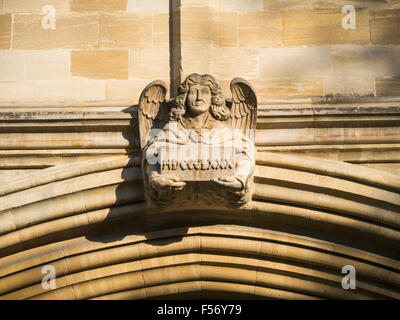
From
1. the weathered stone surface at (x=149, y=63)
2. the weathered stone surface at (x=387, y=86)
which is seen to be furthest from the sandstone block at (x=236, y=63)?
the weathered stone surface at (x=387, y=86)

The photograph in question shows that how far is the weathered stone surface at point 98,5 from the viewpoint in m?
6.61

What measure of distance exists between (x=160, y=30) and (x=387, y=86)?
169 centimetres

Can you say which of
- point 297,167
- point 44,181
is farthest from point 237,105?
point 44,181

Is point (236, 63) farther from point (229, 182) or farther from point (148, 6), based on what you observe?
point (229, 182)

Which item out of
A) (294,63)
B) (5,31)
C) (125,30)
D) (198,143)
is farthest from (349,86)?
(5,31)

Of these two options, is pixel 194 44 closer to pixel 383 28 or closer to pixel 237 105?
pixel 237 105

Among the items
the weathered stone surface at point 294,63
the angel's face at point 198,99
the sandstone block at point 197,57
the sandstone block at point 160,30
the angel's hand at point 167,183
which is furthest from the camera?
the sandstone block at point 160,30

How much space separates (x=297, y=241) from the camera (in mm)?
6098

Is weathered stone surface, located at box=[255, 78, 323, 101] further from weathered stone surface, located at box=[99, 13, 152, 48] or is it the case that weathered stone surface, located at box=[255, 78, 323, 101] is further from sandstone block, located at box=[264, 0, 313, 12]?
weathered stone surface, located at box=[99, 13, 152, 48]

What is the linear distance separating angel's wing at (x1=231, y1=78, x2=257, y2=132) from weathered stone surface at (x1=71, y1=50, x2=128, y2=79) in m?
0.88

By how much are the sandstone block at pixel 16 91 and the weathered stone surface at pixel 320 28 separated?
1.87 metres

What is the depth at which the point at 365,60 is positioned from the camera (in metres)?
6.41

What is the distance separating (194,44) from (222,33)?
0.26m

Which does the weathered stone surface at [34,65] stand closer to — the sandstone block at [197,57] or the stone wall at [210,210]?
the stone wall at [210,210]
